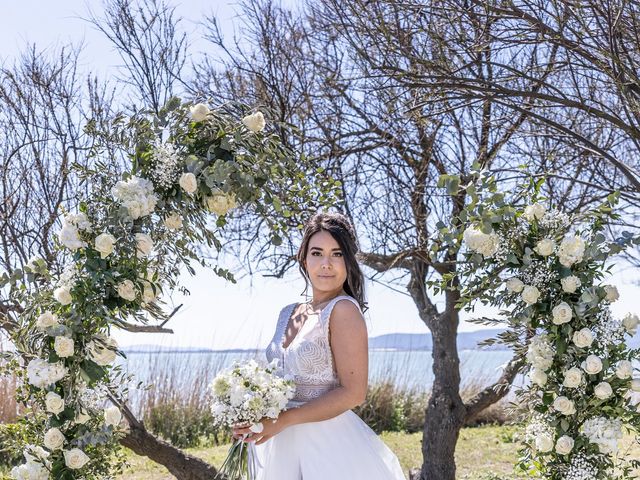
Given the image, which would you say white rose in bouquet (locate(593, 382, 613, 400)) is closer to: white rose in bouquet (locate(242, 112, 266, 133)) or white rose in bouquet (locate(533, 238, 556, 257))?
white rose in bouquet (locate(533, 238, 556, 257))

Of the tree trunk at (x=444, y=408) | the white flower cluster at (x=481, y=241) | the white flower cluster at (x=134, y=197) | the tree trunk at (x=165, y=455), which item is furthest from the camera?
the tree trunk at (x=444, y=408)

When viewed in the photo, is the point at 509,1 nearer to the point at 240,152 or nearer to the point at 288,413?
the point at 240,152

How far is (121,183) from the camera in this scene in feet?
10.6

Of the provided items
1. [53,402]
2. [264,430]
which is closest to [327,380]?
[264,430]

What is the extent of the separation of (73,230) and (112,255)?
7.5 inches

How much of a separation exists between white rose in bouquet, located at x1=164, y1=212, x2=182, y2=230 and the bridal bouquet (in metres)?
0.72

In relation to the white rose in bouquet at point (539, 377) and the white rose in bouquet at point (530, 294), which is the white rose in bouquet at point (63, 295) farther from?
the white rose in bouquet at point (539, 377)

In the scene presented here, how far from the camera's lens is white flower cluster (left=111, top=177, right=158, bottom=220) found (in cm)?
324

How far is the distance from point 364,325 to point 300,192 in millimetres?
983

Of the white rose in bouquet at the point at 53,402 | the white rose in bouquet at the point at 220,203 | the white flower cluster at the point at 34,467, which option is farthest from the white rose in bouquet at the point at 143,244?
the white flower cluster at the point at 34,467

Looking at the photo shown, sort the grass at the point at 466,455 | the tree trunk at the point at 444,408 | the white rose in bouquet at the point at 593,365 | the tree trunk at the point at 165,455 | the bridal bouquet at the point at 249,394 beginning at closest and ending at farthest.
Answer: the bridal bouquet at the point at 249,394 < the white rose in bouquet at the point at 593,365 < the tree trunk at the point at 165,455 < the tree trunk at the point at 444,408 < the grass at the point at 466,455

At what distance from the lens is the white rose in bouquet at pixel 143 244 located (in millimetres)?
3219

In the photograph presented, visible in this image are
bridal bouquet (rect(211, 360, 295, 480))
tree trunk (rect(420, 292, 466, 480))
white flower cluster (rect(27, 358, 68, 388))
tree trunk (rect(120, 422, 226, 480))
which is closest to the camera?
bridal bouquet (rect(211, 360, 295, 480))

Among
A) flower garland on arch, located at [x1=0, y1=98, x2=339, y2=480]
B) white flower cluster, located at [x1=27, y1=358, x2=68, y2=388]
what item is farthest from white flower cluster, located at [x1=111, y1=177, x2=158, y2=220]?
white flower cluster, located at [x1=27, y1=358, x2=68, y2=388]
